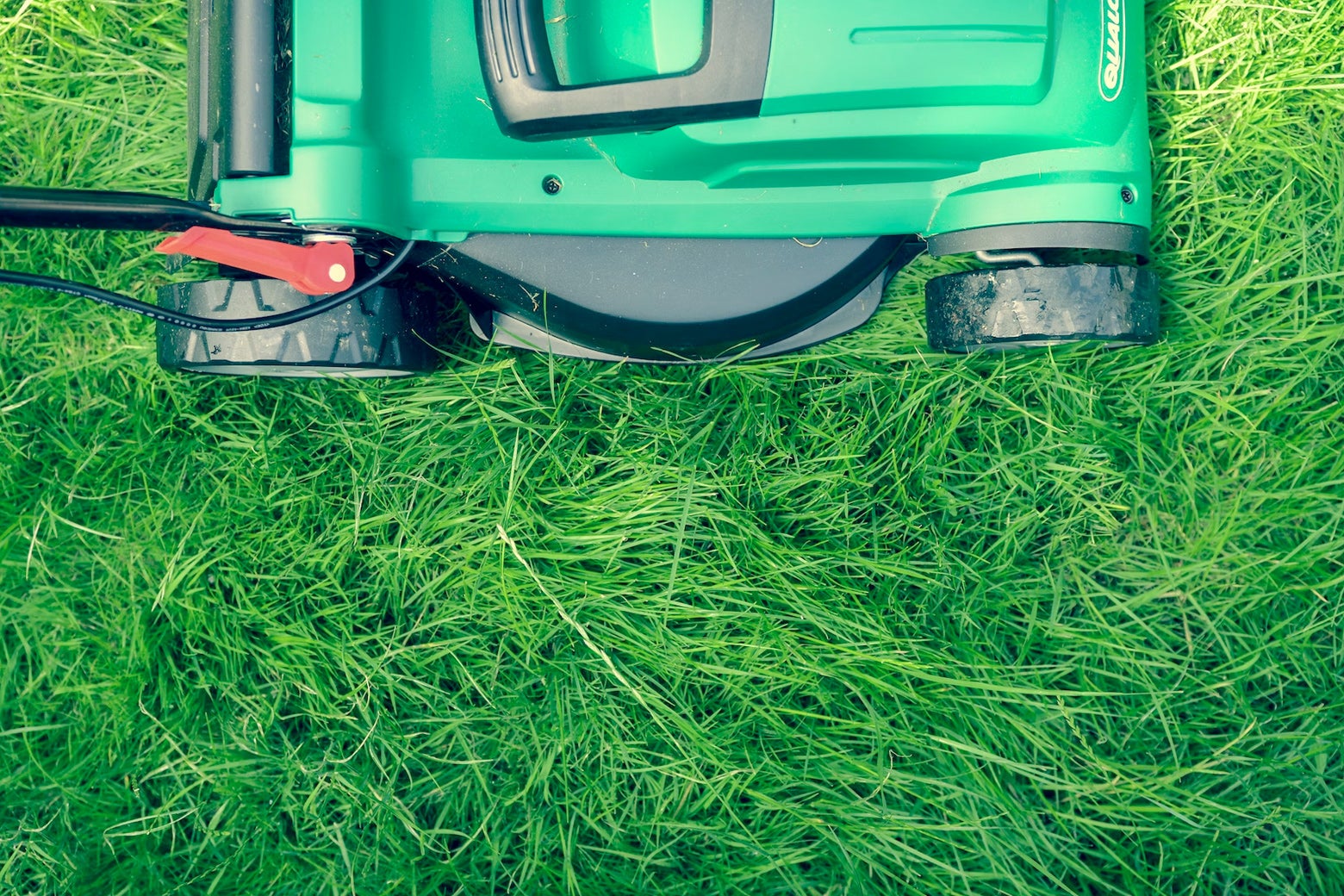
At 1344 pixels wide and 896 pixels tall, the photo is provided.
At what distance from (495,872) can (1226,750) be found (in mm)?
1267

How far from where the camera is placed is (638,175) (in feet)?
4.12

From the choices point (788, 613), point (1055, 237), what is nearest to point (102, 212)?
point (788, 613)

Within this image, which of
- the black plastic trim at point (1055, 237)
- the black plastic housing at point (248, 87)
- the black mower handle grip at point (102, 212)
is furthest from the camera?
the black plastic trim at point (1055, 237)

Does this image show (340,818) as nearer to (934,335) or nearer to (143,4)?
(934,335)

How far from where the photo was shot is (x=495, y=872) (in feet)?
4.83

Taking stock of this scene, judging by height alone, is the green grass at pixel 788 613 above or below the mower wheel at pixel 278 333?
below

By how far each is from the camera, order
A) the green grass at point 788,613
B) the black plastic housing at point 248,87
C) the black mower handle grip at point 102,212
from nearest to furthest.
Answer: the black mower handle grip at point 102,212, the black plastic housing at point 248,87, the green grass at point 788,613

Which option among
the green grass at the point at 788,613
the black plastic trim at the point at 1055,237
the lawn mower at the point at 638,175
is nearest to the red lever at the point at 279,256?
the lawn mower at the point at 638,175

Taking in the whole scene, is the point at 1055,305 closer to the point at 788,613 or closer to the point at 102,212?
the point at 788,613

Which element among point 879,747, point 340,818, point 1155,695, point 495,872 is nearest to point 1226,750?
point 1155,695

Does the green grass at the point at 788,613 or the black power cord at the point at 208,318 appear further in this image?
the green grass at the point at 788,613

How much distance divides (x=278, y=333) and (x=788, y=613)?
0.94 metres

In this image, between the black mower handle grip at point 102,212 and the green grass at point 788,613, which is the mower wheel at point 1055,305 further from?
the black mower handle grip at point 102,212

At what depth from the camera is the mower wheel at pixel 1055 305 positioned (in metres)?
1.27
